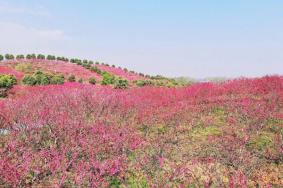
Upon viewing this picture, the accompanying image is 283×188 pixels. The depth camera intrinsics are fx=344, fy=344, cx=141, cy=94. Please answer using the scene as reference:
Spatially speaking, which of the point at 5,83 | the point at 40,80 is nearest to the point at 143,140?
the point at 5,83

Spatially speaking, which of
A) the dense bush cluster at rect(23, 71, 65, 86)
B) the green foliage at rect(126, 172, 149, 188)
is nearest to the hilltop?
the dense bush cluster at rect(23, 71, 65, 86)

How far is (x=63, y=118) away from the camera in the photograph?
11.5 m

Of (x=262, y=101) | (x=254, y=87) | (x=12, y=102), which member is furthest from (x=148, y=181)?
(x=254, y=87)

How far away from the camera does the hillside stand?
8180 mm

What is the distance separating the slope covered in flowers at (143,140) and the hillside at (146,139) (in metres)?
0.03

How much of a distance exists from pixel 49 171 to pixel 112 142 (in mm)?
2466

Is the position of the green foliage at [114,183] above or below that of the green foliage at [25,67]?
below

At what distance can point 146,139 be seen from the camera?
11648 mm

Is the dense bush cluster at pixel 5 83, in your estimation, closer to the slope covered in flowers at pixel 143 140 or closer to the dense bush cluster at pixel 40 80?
the dense bush cluster at pixel 40 80

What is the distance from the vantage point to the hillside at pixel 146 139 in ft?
26.8

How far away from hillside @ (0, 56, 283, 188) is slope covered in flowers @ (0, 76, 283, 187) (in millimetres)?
28

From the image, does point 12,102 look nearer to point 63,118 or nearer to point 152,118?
point 63,118

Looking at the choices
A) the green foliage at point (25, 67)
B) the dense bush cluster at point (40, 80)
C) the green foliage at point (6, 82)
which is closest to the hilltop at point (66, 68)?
the green foliage at point (25, 67)

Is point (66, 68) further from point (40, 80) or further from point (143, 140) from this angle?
point (143, 140)
